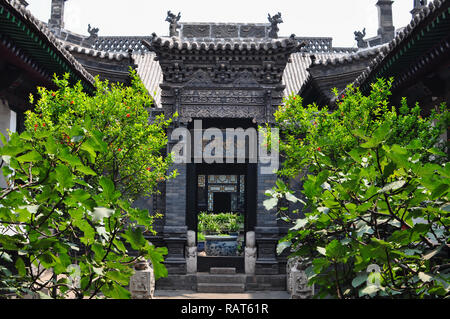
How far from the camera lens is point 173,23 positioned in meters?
11.3

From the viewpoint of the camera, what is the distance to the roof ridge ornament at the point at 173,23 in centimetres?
1118

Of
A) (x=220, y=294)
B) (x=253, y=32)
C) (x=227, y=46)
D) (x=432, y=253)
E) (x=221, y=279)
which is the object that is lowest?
(x=220, y=294)

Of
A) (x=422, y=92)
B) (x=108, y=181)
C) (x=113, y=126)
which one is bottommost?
(x=108, y=181)

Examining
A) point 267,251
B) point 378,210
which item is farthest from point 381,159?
point 267,251

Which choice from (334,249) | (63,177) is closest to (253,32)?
(334,249)

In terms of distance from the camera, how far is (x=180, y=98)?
10.8 metres

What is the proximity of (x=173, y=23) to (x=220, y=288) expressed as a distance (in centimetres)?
709

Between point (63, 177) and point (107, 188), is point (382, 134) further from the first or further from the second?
point (63, 177)

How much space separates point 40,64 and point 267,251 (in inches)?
263

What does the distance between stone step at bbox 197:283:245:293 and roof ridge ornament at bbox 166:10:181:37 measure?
6.64 meters

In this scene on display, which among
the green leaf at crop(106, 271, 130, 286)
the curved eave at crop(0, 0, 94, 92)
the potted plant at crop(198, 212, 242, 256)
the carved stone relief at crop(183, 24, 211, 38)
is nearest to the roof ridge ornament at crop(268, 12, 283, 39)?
the carved stone relief at crop(183, 24, 211, 38)

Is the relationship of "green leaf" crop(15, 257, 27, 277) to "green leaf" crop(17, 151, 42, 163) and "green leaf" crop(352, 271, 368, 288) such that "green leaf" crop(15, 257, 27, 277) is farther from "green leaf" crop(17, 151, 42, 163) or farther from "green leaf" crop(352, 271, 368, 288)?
"green leaf" crop(352, 271, 368, 288)

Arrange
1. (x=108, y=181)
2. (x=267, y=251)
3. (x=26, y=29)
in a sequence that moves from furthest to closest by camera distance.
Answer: (x=267, y=251), (x=26, y=29), (x=108, y=181)

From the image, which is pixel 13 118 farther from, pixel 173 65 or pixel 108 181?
pixel 108 181
